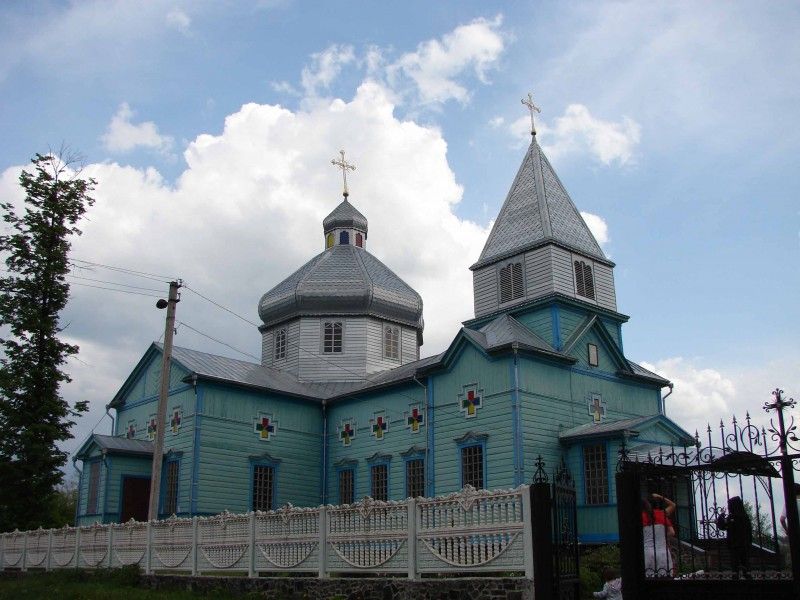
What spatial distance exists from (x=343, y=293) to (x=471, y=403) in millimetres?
10806

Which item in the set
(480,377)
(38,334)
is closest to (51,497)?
(38,334)

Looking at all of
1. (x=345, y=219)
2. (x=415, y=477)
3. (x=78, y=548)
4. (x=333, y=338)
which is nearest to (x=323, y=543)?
(x=78, y=548)

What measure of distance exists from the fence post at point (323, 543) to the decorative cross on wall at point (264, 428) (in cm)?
1455

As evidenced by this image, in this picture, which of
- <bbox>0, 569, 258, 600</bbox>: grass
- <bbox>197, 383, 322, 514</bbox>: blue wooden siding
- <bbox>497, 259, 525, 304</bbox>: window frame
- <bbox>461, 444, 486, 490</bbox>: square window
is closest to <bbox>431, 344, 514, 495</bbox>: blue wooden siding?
<bbox>461, 444, 486, 490</bbox>: square window

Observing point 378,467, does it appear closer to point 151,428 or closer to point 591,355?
point 591,355

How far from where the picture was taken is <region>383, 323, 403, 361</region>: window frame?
109 ft

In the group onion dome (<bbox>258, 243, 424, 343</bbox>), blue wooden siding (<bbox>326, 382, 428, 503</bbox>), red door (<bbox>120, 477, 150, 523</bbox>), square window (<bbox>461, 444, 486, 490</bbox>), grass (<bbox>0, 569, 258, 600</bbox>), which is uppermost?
onion dome (<bbox>258, 243, 424, 343</bbox>)

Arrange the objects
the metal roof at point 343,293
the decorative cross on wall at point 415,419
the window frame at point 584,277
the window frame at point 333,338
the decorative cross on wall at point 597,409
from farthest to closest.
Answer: the metal roof at point 343,293, the window frame at point 333,338, the window frame at point 584,277, the decorative cross on wall at point 415,419, the decorative cross on wall at point 597,409

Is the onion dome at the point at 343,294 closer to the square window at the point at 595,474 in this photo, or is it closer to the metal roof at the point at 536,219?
the metal roof at the point at 536,219

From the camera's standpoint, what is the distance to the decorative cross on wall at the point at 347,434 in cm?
2856

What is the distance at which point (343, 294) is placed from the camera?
33.2 metres

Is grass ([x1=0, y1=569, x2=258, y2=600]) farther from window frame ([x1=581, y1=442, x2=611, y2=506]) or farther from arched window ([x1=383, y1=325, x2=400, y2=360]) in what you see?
arched window ([x1=383, y1=325, x2=400, y2=360])

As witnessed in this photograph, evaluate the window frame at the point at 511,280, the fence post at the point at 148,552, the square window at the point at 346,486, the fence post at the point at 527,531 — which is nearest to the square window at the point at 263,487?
the square window at the point at 346,486

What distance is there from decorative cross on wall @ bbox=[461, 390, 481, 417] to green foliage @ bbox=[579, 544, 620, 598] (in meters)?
5.24
